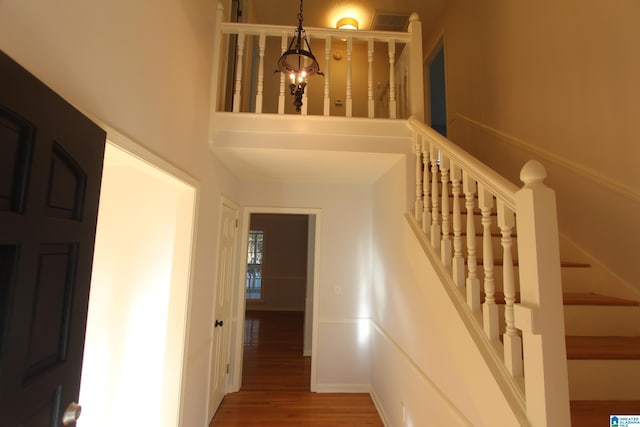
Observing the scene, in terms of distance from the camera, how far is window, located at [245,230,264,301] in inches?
329

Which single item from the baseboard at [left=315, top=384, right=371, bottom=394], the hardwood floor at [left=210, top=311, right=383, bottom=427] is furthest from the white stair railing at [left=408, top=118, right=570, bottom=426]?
the baseboard at [left=315, top=384, right=371, bottom=394]

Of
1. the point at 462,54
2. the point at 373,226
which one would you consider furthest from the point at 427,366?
the point at 462,54

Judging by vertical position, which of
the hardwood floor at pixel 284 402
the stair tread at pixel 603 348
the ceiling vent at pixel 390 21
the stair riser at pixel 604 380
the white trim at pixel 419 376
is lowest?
the hardwood floor at pixel 284 402

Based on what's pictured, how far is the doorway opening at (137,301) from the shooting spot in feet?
6.74

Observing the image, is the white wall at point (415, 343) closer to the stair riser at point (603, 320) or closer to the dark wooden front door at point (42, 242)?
the stair riser at point (603, 320)

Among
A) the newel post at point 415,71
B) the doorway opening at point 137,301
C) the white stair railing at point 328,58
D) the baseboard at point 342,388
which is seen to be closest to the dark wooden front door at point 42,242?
the doorway opening at point 137,301

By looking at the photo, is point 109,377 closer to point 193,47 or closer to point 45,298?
point 45,298

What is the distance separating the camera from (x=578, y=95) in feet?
7.20

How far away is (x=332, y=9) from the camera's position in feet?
13.9

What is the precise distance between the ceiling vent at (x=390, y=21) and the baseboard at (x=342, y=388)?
16.3 feet

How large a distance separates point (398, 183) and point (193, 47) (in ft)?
6.12

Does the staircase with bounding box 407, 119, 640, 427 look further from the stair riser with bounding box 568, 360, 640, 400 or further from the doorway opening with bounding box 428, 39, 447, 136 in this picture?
the doorway opening with bounding box 428, 39, 447, 136

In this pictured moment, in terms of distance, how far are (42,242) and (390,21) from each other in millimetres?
4963

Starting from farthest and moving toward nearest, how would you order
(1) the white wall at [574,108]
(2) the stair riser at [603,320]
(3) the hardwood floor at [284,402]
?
(3) the hardwood floor at [284,402] → (1) the white wall at [574,108] → (2) the stair riser at [603,320]
